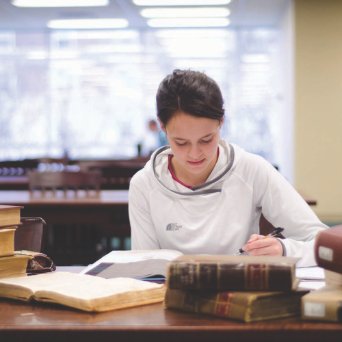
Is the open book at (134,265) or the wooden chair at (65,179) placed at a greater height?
the wooden chair at (65,179)

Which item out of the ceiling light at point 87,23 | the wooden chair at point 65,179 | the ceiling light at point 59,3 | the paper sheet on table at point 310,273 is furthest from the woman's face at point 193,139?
the ceiling light at point 87,23

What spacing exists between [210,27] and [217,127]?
7.00 meters

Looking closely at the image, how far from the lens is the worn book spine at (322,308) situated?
2.35 ft

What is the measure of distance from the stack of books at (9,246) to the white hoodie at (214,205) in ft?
1.67

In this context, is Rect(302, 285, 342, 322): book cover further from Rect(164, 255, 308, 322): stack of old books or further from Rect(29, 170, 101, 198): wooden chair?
Rect(29, 170, 101, 198): wooden chair

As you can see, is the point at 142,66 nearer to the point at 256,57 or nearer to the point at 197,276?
the point at 256,57

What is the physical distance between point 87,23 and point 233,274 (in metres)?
7.68

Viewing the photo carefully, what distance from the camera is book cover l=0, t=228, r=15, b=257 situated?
1019 mm

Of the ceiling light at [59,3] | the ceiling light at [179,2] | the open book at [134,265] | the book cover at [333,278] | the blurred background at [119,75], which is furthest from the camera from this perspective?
the blurred background at [119,75]

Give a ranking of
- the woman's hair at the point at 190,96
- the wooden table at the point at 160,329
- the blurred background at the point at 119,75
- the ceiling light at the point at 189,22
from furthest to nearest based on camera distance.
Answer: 1. the blurred background at the point at 119,75
2. the ceiling light at the point at 189,22
3. the woman's hair at the point at 190,96
4. the wooden table at the point at 160,329

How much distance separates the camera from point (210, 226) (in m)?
1.47

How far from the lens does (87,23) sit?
25.8 ft

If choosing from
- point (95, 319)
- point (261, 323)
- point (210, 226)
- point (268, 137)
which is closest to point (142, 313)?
point (95, 319)

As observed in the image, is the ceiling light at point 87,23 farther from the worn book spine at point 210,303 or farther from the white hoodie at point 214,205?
Answer: the worn book spine at point 210,303
